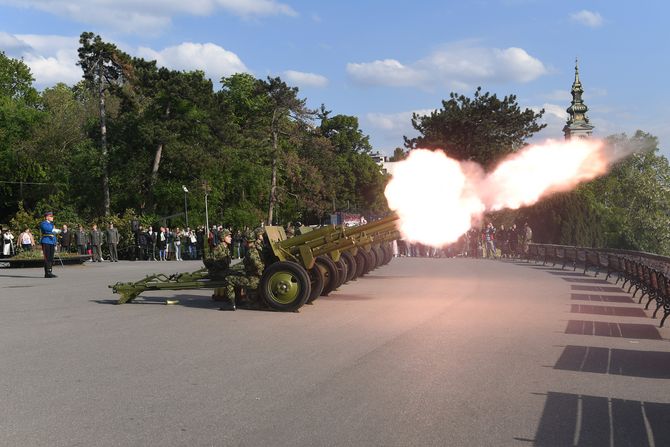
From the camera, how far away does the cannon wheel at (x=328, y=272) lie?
16344mm

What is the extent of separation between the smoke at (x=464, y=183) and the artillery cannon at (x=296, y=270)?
0.98 m

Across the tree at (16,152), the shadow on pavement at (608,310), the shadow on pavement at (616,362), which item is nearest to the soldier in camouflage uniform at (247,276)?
the shadow on pavement at (608,310)

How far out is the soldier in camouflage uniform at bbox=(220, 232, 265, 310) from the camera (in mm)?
14227

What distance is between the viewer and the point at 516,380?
788cm

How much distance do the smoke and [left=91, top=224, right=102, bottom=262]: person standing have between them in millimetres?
19376

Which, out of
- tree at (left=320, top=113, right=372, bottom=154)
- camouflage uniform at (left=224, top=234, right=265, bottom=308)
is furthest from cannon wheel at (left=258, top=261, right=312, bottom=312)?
tree at (left=320, top=113, right=372, bottom=154)

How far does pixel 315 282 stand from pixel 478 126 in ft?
128

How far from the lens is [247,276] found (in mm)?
14445

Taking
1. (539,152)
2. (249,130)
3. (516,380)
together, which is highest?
(249,130)

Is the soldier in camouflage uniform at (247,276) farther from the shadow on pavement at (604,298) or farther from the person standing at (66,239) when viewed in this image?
the person standing at (66,239)

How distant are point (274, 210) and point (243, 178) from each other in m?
7.10

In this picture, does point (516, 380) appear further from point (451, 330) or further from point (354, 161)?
point (354, 161)

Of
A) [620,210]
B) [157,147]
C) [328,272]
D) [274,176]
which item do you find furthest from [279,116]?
[328,272]

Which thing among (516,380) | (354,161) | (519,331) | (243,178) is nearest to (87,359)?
(516,380)
